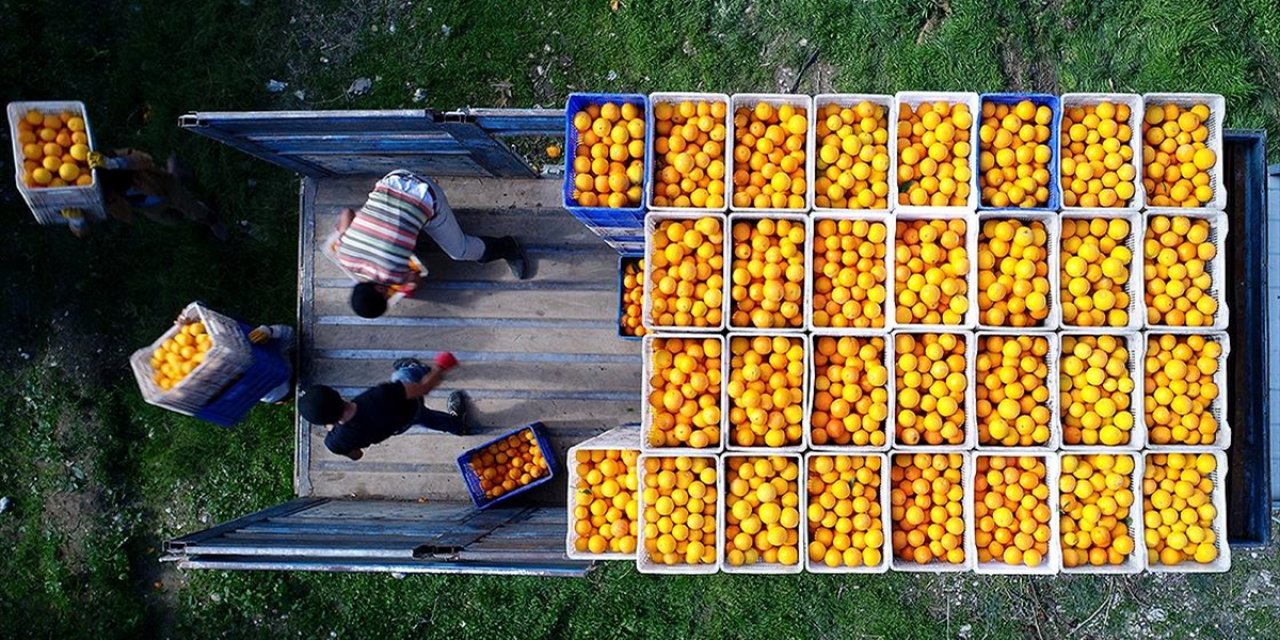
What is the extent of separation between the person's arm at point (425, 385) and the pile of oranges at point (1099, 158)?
3880 mm

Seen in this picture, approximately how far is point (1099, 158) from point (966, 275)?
0.93m

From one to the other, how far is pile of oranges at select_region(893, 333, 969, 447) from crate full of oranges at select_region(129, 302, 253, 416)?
151 inches

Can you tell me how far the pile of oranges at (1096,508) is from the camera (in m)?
3.98

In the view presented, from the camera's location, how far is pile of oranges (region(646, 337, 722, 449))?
13.4ft

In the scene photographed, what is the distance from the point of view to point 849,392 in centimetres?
404

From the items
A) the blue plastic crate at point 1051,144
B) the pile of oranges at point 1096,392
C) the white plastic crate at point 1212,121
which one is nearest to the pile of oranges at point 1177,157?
the white plastic crate at point 1212,121

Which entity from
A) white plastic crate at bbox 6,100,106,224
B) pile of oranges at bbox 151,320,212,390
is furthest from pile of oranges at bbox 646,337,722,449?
white plastic crate at bbox 6,100,106,224

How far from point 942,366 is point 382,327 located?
3735 millimetres

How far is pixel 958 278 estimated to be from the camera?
158 inches

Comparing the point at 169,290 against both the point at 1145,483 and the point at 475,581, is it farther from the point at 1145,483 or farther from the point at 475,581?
the point at 1145,483

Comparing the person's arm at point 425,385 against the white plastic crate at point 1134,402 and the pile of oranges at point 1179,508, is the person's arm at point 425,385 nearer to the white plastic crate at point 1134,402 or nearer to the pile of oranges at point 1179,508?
the white plastic crate at point 1134,402

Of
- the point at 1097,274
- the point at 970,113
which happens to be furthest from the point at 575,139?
the point at 1097,274

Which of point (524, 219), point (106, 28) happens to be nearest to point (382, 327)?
point (524, 219)

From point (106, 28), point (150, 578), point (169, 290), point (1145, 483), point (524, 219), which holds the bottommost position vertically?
point (150, 578)
